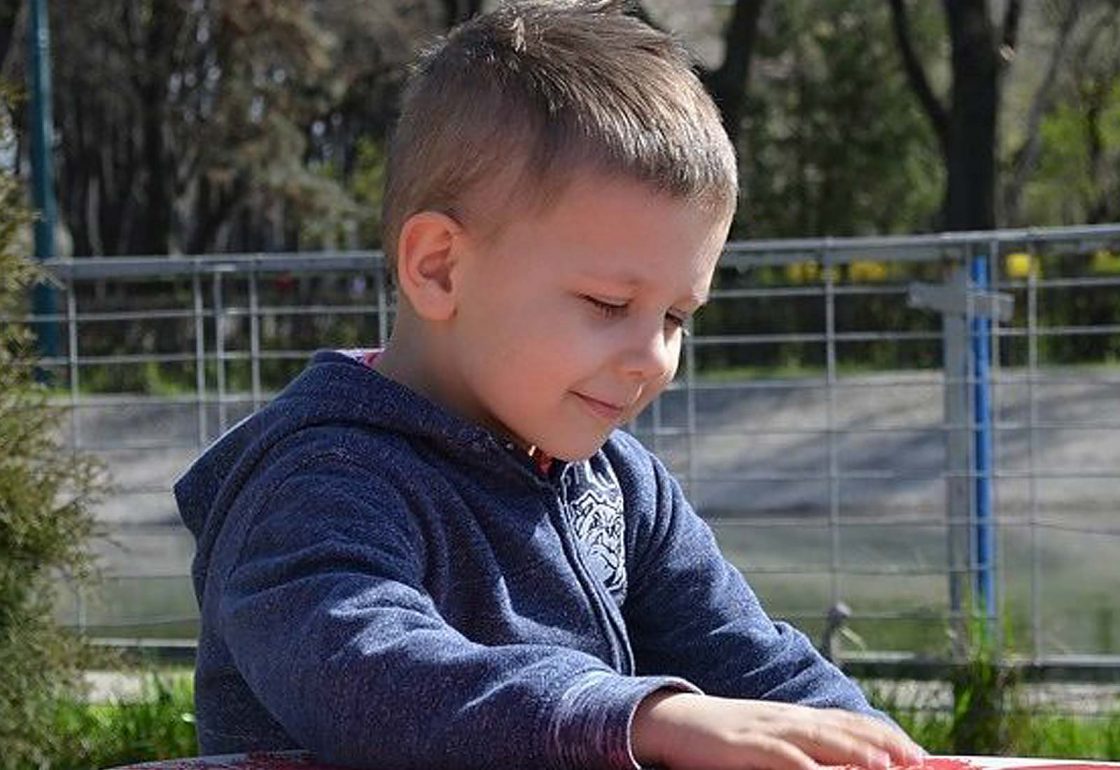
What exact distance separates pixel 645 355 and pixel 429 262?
0.21 meters

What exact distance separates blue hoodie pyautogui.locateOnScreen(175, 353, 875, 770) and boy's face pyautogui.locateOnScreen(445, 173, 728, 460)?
0.23 feet

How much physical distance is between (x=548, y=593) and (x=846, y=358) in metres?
16.1

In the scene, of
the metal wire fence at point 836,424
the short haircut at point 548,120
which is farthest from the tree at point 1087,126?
the short haircut at point 548,120

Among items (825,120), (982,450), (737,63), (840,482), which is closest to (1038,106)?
(825,120)

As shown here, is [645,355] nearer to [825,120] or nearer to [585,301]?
[585,301]

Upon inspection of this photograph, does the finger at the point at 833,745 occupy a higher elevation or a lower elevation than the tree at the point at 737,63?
lower

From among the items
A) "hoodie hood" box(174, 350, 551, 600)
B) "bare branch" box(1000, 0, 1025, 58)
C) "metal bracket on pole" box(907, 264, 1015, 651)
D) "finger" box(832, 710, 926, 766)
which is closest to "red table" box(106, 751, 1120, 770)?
"finger" box(832, 710, 926, 766)

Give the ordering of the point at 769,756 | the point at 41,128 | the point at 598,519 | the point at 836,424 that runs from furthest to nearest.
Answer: the point at 41,128
the point at 836,424
the point at 598,519
the point at 769,756

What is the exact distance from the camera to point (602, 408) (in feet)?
5.57

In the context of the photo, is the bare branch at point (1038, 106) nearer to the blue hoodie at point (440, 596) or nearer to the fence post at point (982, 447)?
Result: the fence post at point (982, 447)

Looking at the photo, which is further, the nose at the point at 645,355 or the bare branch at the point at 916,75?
the bare branch at the point at 916,75

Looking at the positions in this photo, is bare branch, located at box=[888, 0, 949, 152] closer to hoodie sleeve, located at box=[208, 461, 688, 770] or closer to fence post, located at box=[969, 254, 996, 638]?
fence post, located at box=[969, 254, 996, 638]

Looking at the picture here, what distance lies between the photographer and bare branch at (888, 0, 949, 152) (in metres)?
→ 28.2

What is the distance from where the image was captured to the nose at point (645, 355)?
5.41ft
